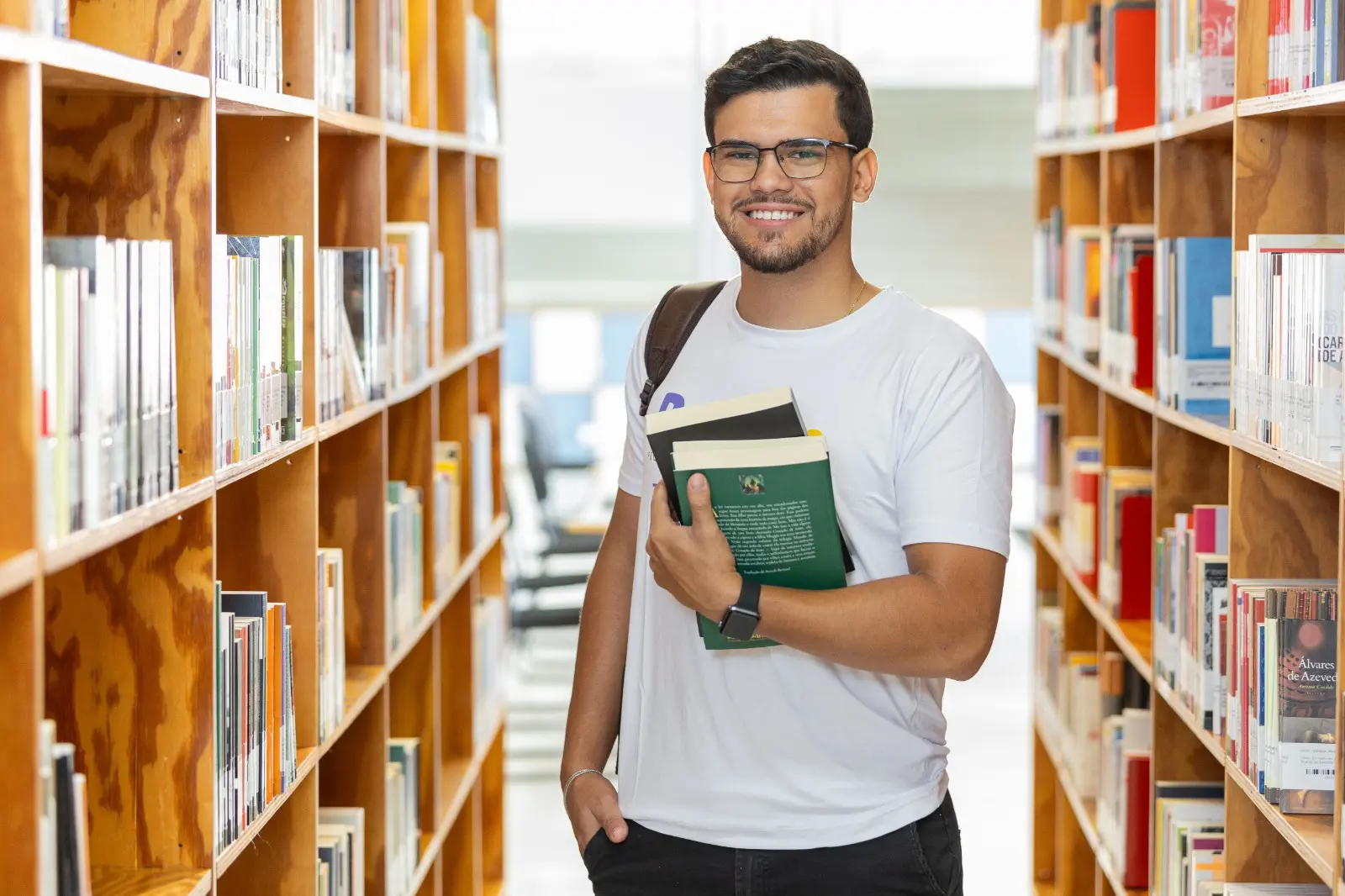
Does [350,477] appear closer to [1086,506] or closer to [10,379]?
[10,379]

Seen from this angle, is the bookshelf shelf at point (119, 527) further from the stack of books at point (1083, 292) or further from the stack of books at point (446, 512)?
the stack of books at point (1083, 292)

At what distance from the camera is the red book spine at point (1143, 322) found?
3053 millimetres

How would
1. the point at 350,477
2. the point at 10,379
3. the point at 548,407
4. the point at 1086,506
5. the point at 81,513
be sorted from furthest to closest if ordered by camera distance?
the point at 548,407 < the point at 1086,506 < the point at 350,477 < the point at 81,513 < the point at 10,379

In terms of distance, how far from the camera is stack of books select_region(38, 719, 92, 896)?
4.08 ft

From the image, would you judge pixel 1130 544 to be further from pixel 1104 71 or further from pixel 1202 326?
pixel 1104 71

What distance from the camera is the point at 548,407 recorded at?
9.48m

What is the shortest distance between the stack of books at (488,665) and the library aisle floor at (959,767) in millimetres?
516

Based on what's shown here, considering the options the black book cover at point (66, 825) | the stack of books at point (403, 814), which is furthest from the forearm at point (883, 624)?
the stack of books at point (403, 814)

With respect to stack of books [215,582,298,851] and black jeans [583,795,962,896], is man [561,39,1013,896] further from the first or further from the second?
stack of books [215,582,298,851]

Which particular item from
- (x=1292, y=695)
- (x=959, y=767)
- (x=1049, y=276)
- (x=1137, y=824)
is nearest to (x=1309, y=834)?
(x=1292, y=695)

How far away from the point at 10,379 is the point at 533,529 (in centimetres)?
844

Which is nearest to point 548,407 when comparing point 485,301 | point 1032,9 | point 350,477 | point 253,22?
point 1032,9

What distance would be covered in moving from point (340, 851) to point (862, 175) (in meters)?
1.33

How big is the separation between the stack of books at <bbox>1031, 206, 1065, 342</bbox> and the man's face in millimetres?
2204
